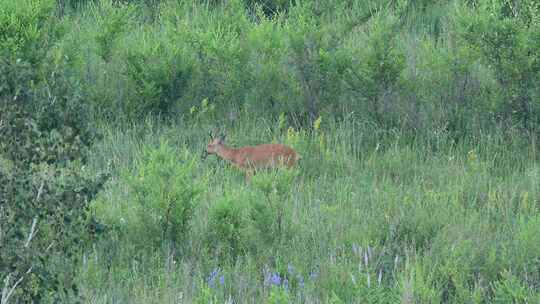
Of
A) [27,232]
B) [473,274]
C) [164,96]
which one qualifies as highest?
[27,232]

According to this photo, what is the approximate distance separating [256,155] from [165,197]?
1.46 m

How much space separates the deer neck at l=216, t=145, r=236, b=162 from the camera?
8.19 meters

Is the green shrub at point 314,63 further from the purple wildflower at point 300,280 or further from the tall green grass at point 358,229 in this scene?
the purple wildflower at point 300,280

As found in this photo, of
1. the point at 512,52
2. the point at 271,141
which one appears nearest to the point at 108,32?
the point at 271,141

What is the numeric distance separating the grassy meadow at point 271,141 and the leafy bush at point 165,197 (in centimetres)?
2

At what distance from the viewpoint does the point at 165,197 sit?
662cm

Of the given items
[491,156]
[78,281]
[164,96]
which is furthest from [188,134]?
[78,281]

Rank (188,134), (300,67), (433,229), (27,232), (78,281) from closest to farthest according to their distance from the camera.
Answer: (27,232)
(78,281)
(433,229)
(188,134)
(300,67)

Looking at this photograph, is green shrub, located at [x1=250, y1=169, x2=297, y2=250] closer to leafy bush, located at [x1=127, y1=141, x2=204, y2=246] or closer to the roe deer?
leafy bush, located at [x1=127, y1=141, x2=204, y2=246]

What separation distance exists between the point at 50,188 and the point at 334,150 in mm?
3645

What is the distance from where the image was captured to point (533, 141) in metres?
8.87

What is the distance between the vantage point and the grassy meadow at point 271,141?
540 centimetres

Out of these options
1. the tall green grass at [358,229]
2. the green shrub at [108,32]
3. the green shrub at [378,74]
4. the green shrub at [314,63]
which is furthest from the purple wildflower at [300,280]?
the green shrub at [108,32]

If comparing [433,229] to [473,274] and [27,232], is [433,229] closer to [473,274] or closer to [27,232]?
[473,274]
